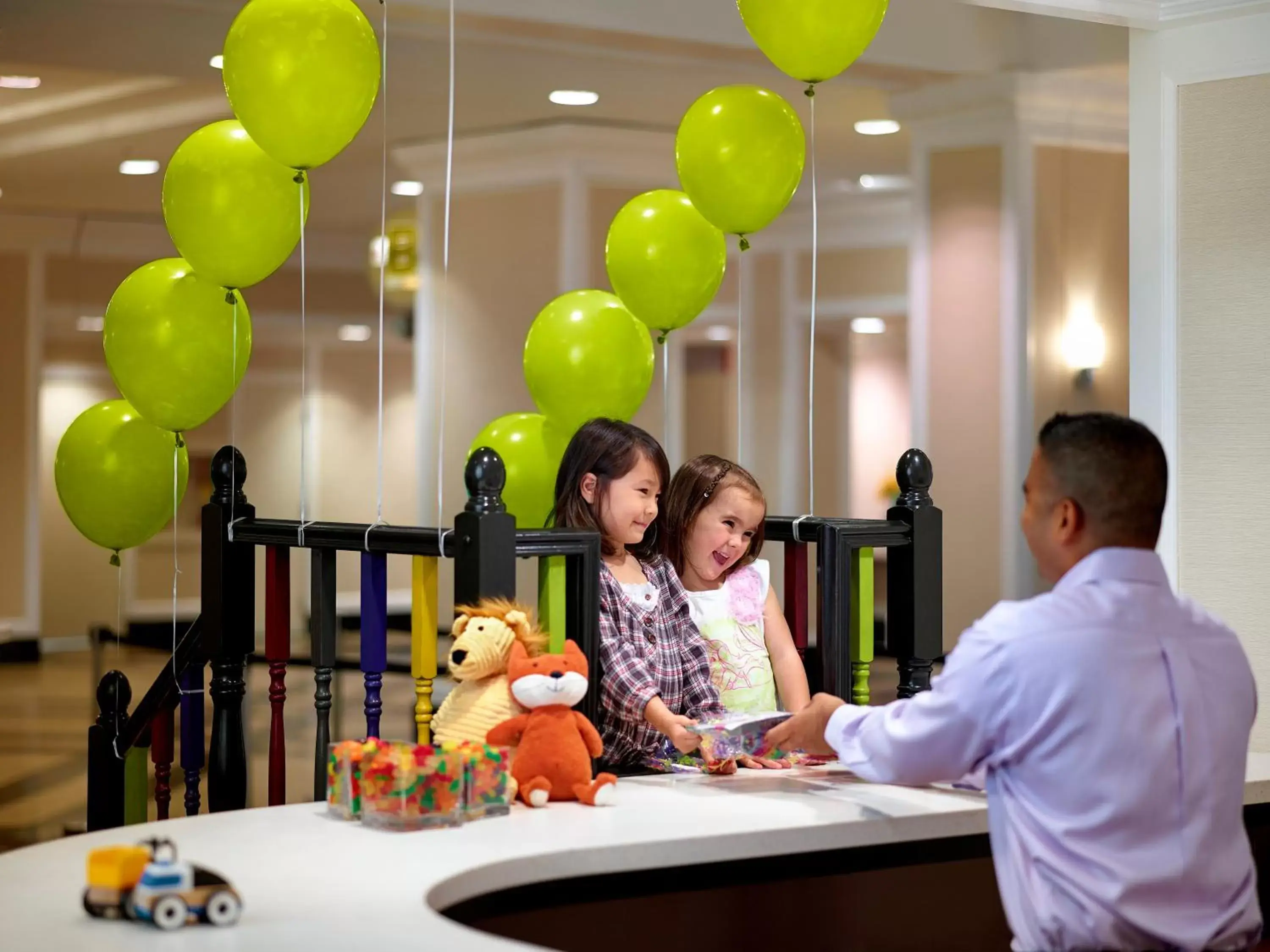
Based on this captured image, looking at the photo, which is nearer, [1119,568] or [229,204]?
[1119,568]

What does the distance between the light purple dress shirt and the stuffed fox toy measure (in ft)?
2.18

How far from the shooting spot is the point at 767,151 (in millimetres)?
3559

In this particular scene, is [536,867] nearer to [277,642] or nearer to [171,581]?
[277,642]

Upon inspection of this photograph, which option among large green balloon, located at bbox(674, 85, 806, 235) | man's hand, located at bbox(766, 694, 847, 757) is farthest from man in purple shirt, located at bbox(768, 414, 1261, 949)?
large green balloon, located at bbox(674, 85, 806, 235)

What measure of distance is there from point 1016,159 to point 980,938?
5645 mm

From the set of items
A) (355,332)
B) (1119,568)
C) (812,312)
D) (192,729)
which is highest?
(355,332)

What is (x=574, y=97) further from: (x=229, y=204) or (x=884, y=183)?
(x=229, y=204)

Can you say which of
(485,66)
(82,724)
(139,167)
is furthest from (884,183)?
(82,724)

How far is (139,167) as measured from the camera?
8.85 meters

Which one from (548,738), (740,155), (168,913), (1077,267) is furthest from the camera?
(1077,267)

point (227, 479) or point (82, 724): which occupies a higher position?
point (227, 479)

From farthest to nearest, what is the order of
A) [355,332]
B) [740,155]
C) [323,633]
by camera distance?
[355,332] → [740,155] → [323,633]

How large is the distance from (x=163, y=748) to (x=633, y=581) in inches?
59.7

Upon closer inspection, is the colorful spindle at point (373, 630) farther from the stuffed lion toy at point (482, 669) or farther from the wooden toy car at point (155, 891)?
the wooden toy car at point (155, 891)
